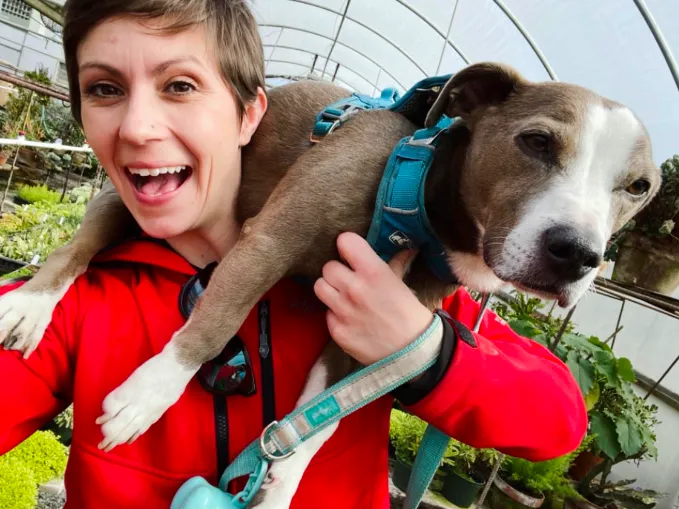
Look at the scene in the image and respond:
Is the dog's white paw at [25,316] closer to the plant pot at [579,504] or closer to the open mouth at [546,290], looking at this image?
the open mouth at [546,290]

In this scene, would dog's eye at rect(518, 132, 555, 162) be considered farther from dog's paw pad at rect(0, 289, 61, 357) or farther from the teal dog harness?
dog's paw pad at rect(0, 289, 61, 357)

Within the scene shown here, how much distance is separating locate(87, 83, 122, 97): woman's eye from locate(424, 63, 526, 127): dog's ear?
88 cm

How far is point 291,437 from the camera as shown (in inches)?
50.4

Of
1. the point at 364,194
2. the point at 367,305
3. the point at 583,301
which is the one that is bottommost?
the point at 583,301

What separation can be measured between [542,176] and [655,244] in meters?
2.08

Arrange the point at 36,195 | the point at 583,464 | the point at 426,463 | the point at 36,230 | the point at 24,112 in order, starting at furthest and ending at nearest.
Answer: the point at 24,112 < the point at 36,195 < the point at 36,230 < the point at 583,464 < the point at 426,463

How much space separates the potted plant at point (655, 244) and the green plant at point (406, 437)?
181 centimetres

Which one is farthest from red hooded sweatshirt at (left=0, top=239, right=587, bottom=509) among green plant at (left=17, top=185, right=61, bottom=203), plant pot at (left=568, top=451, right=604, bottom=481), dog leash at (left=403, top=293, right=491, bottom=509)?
green plant at (left=17, top=185, right=61, bottom=203)

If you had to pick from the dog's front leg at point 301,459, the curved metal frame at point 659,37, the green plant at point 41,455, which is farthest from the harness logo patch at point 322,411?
the curved metal frame at point 659,37

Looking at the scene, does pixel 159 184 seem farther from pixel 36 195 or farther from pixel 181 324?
pixel 36 195

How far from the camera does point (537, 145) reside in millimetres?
1494

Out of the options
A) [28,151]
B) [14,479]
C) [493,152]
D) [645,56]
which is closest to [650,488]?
[645,56]

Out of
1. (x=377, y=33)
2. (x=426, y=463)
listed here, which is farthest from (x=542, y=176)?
(x=377, y=33)

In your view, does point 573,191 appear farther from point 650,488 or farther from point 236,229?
point 650,488
